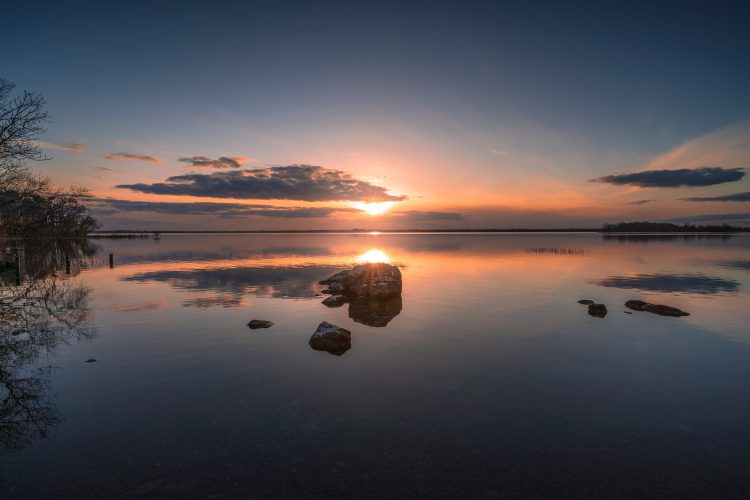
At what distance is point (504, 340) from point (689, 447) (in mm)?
9071

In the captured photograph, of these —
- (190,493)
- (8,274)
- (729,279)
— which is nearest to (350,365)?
(190,493)

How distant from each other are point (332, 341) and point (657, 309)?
2171 cm

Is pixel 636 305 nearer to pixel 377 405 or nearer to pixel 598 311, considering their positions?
pixel 598 311

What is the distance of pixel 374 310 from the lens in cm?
2522

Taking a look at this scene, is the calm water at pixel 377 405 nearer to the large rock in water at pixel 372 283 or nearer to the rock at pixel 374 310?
the rock at pixel 374 310

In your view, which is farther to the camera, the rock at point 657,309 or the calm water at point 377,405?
the rock at point 657,309

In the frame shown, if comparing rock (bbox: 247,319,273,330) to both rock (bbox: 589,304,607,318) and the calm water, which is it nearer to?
the calm water

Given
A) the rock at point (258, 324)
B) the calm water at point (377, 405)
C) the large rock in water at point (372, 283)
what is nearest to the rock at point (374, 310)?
the calm water at point (377, 405)

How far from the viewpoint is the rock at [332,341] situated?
16172mm

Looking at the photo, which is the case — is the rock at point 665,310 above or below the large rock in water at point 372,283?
below

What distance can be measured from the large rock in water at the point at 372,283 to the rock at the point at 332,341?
11226 mm

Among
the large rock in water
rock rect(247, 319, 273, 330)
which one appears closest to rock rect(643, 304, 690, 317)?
the large rock in water

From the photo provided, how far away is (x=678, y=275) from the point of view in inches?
1693

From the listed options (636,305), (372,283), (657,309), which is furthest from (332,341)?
(657,309)
